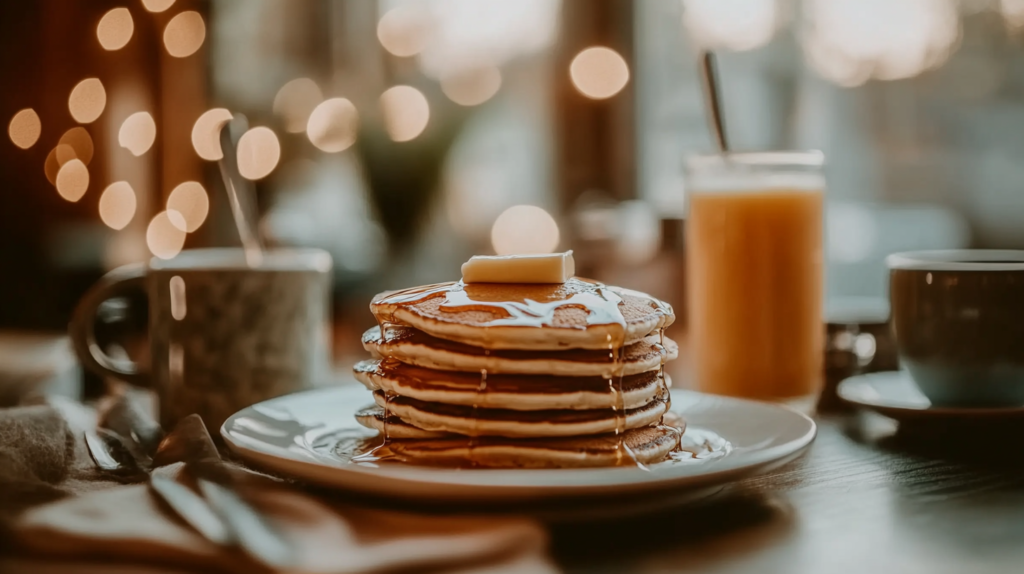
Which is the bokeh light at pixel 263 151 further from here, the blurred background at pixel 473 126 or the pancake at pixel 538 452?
the pancake at pixel 538 452

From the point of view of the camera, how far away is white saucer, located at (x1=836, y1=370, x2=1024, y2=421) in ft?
2.57

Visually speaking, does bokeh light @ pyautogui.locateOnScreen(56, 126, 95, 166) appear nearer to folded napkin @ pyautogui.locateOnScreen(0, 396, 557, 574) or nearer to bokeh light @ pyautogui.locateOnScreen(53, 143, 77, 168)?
bokeh light @ pyautogui.locateOnScreen(53, 143, 77, 168)

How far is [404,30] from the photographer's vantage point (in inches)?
142

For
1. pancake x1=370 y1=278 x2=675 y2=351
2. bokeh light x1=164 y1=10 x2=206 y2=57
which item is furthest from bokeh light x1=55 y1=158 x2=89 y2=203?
pancake x1=370 y1=278 x2=675 y2=351

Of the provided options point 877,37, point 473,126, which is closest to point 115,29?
point 473,126

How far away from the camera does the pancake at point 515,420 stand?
59 centimetres

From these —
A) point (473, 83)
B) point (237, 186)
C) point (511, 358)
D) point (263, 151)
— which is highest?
point (473, 83)

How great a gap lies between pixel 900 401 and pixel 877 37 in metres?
1.49

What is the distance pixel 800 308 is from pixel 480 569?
684mm

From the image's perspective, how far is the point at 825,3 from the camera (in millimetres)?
2219

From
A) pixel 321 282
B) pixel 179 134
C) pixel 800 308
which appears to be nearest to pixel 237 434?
pixel 321 282

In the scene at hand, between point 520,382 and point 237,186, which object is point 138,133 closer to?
point 237,186

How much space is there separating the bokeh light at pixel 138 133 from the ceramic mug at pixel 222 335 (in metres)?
2.96

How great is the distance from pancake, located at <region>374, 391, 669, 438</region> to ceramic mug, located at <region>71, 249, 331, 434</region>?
1.00 ft
